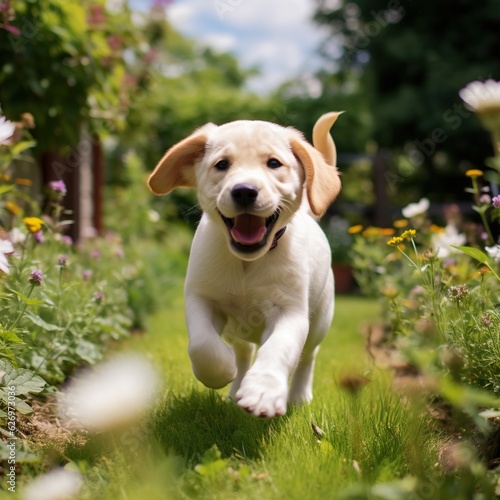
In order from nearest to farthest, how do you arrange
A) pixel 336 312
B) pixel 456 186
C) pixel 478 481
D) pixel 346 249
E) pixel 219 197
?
pixel 478 481
pixel 219 197
pixel 336 312
pixel 346 249
pixel 456 186

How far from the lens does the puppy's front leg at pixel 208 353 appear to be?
2.35 meters

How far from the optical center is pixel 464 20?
13469 mm

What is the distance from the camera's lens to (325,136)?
10.7 feet

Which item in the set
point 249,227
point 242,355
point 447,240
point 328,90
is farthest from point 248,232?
point 328,90

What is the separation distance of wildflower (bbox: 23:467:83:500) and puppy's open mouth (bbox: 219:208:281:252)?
984 millimetres

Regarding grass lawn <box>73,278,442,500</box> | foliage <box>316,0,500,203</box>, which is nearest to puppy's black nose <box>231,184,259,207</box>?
grass lawn <box>73,278,442,500</box>

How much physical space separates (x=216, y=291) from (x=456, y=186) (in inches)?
505

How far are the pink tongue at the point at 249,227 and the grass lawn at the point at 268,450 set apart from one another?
651 mm

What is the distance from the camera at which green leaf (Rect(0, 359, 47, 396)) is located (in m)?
2.29

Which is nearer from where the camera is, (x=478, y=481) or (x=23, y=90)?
(x=478, y=481)

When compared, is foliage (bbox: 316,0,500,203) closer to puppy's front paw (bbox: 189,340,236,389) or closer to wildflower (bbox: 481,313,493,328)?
wildflower (bbox: 481,313,493,328)

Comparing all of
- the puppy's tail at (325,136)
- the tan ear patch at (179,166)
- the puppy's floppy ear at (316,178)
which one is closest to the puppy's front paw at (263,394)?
the puppy's floppy ear at (316,178)

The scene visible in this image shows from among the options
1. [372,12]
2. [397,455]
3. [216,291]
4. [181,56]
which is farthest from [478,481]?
[181,56]

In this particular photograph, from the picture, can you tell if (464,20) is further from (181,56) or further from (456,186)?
(181,56)
